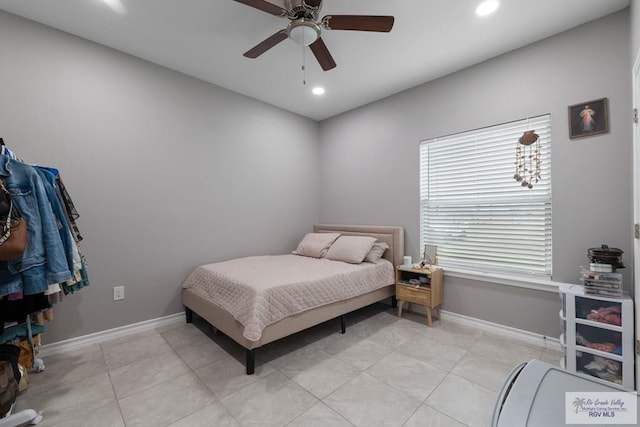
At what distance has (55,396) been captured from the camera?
70.3 inches

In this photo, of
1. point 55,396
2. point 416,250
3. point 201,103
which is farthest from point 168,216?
point 416,250

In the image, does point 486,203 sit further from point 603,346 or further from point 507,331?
point 603,346

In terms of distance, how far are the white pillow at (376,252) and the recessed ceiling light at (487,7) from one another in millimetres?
2413

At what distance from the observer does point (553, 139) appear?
7.88 feet

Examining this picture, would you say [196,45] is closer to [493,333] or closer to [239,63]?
[239,63]

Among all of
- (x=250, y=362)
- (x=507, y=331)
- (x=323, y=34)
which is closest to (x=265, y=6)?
(x=323, y=34)

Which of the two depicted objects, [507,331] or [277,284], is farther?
[507,331]

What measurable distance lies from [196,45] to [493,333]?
406 centimetres

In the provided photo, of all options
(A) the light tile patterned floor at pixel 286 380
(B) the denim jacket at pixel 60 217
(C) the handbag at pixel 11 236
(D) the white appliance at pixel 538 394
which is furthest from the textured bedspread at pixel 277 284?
(D) the white appliance at pixel 538 394

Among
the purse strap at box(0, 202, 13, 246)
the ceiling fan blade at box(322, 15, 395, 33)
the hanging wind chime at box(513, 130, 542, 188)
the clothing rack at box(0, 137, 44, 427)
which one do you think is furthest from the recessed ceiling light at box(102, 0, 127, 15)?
the hanging wind chime at box(513, 130, 542, 188)

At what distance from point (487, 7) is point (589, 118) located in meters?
1.24

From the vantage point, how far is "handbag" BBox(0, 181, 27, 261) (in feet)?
4.13

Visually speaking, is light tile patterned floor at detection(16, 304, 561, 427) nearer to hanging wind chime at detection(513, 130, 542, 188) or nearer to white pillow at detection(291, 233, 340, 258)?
white pillow at detection(291, 233, 340, 258)

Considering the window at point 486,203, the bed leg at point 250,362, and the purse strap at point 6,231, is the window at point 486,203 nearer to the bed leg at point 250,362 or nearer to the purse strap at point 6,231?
the bed leg at point 250,362
